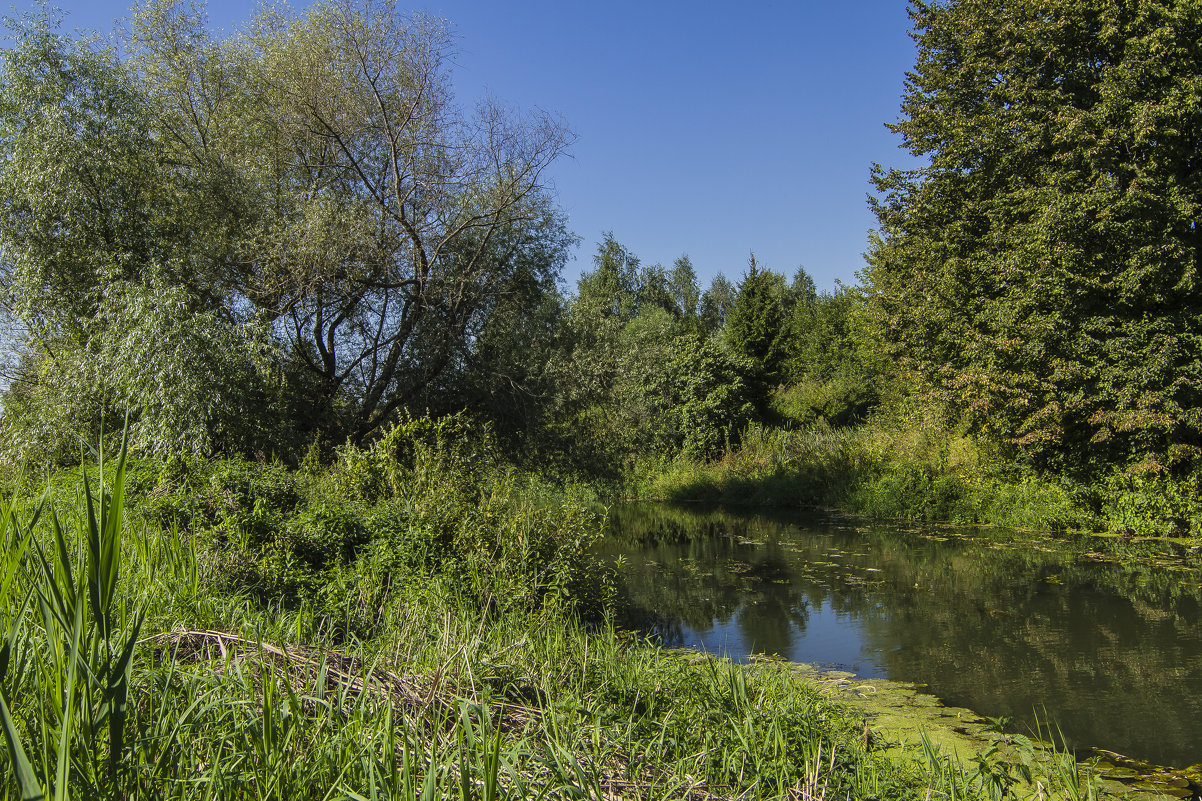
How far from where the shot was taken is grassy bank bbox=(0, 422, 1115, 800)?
1.83m

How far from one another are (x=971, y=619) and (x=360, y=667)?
8.70 m

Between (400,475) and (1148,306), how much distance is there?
14516 mm

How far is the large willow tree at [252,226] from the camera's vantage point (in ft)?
39.1

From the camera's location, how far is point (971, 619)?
946cm

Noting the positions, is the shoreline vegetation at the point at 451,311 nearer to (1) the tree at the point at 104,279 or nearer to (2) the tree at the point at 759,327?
(1) the tree at the point at 104,279

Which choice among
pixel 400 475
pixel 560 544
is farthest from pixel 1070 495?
pixel 400 475

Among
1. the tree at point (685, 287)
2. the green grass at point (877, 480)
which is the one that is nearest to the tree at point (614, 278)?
the tree at point (685, 287)

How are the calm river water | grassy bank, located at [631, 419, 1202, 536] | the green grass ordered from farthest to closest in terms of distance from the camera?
1. the green grass
2. grassy bank, located at [631, 419, 1202, 536]
3. the calm river water

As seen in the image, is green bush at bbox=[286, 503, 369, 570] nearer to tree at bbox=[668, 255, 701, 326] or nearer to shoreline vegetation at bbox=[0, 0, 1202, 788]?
shoreline vegetation at bbox=[0, 0, 1202, 788]

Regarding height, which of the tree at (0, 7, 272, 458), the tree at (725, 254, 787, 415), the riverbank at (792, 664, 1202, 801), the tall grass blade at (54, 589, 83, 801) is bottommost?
the riverbank at (792, 664, 1202, 801)

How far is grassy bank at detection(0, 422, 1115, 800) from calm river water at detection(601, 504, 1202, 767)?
182cm

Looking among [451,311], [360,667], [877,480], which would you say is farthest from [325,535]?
[877,480]

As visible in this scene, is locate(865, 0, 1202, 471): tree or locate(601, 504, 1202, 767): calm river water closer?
locate(601, 504, 1202, 767): calm river water

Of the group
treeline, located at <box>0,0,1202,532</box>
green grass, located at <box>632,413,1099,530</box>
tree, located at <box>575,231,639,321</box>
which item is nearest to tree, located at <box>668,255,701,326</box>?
tree, located at <box>575,231,639,321</box>
